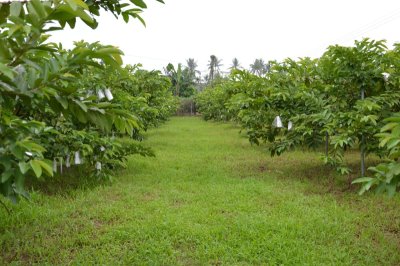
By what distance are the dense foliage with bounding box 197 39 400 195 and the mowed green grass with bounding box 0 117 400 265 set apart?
65 cm

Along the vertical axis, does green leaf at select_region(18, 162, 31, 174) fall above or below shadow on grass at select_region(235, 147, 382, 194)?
above

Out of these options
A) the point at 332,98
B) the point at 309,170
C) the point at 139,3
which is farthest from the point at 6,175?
the point at 309,170

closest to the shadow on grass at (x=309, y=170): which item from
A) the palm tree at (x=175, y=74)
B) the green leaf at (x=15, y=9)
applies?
the green leaf at (x=15, y=9)

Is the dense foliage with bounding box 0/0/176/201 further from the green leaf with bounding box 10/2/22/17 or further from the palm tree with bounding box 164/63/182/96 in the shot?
the palm tree with bounding box 164/63/182/96

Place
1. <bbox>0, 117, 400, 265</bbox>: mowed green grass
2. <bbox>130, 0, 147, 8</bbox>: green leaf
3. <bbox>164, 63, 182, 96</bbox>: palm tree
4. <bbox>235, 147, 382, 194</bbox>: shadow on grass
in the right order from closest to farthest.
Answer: <bbox>130, 0, 147, 8</bbox>: green leaf < <bbox>0, 117, 400, 265</bbox>: mowed green grass < <bbox>235, 147, 382, 194</bbox>: shadow on grass < <bbox>164, 63, 182, 96</bbox>: palm tree

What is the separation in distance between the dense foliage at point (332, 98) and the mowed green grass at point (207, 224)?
655mm

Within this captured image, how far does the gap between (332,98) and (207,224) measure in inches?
106

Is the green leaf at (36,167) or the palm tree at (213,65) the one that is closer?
the green leaf at (36,167)

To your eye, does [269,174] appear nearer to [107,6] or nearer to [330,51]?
[330,51]

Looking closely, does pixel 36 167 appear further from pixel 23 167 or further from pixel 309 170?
pixel 309 170

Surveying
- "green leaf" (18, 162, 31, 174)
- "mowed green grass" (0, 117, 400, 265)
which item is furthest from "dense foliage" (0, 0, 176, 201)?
"mowed green grass" (0, 117, 400, 265)

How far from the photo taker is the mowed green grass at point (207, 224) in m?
3.01

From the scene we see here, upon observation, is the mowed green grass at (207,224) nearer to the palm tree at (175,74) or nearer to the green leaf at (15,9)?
the green leaf at (15,9)

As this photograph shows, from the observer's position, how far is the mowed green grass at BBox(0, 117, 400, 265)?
3.01m
